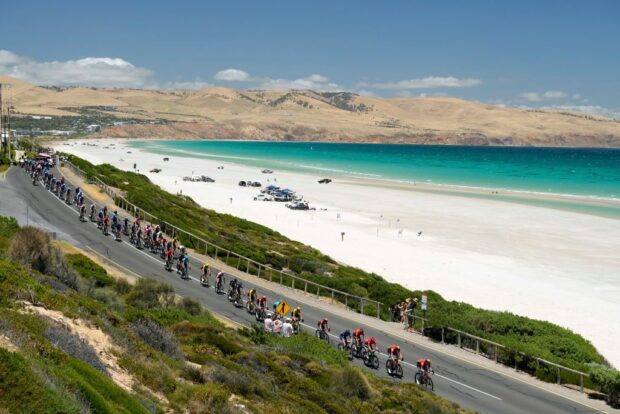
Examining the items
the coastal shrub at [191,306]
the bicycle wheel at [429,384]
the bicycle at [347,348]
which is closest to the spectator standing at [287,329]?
the bicycle at [347,348]

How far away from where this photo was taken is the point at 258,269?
111ft

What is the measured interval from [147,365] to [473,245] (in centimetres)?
4091

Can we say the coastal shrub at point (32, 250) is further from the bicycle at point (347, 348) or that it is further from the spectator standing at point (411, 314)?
the spectator standing at point (411, 314)

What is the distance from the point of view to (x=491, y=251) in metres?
46.7

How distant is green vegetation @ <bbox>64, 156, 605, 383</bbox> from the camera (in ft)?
75.7

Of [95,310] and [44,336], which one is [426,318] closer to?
[95,310]

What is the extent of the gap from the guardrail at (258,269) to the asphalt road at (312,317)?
187 centimetres

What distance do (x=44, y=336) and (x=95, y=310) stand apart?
3.46 metres

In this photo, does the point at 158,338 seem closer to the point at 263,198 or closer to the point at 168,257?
the point at 168,257

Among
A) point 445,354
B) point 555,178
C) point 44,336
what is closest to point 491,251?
point 445,354

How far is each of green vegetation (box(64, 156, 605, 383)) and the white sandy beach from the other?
2.56 metres

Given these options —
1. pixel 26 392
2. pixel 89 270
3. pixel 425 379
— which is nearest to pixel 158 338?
pixel 26 392

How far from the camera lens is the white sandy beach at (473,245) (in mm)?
33125

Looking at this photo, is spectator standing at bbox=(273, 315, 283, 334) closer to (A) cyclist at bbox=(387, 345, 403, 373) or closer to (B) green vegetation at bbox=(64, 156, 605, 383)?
(A) cyclist at bbox=(387, 345, 403, 373)
